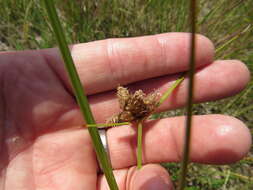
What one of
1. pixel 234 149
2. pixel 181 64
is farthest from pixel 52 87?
pixel 234 149

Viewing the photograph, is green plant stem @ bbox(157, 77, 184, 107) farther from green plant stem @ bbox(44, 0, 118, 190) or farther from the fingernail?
green plant stem @ bbox(44, 0, 118, 190)

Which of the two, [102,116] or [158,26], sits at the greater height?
[158,26]

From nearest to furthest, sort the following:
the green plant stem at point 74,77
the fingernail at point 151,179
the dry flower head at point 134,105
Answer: the green plant stem at point 74,77 → the fingernail at point 151,179 → the dry flower head at point 134,105

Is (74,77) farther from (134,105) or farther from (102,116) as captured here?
(102,116)

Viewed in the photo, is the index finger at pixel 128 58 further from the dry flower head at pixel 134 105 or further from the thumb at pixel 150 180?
the thumb at pixel 150 180

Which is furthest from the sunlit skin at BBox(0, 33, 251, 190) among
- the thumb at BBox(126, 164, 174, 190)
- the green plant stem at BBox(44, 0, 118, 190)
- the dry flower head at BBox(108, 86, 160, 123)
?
the green plant stem at BBox(44, 0, 118, 190)

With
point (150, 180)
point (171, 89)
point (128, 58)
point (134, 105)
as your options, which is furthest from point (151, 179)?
point (128, 58)

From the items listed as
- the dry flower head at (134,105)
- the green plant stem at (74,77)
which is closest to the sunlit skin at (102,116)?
the dry flower head at (134,105)
